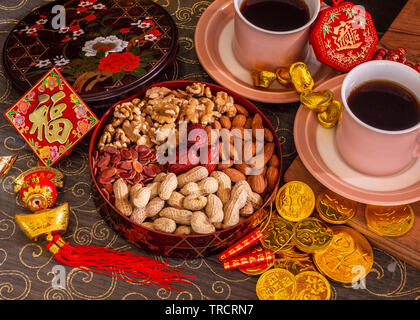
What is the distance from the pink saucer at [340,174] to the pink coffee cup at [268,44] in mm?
120

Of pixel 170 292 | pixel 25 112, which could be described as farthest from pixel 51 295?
pixel 25 112

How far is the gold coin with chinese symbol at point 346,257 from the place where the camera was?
0.79 meters

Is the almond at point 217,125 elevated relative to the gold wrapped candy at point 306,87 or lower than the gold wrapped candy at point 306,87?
lower

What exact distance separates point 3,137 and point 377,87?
75cm

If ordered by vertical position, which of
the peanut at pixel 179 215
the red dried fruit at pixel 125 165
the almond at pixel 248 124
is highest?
the red dried fruit at pixel 125 165

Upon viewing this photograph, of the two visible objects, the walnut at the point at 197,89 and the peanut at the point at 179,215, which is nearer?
the peanut at the point at 179,215

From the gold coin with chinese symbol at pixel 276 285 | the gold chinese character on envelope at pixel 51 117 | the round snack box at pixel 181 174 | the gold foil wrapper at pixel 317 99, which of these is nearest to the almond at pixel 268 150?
the round snack box at pixel 181 174

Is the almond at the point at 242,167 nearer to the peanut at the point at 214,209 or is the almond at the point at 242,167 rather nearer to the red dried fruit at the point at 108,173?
the peanut at the point at 214,209

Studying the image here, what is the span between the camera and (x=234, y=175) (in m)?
0.82

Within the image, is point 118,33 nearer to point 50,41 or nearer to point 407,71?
point 50,41

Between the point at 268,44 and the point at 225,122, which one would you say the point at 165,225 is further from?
the point at 268,44

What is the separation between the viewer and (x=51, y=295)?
784mm

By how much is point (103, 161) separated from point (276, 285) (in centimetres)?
38

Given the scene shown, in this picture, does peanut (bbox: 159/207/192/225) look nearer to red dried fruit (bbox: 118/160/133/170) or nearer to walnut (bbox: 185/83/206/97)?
red dried fruit (bbox: 118/160/133/170)
